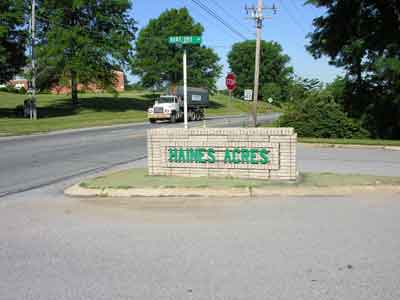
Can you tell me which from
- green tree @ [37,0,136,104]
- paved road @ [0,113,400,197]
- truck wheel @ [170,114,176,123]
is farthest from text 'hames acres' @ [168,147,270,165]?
green tree @ [37,0,136,104]

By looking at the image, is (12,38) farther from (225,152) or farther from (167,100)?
(225,152)

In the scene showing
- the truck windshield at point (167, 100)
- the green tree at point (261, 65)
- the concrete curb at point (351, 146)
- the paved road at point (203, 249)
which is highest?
the green tree at point (261, 65)

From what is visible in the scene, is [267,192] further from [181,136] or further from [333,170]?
[333,170]

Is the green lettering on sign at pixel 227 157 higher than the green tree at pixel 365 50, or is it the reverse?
the green tree at pixel 365 50

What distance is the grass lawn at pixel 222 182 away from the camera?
340 inches

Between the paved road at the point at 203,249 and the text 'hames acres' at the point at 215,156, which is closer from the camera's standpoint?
the paved road at the point at 203,249

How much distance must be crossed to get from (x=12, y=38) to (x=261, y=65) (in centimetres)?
7944

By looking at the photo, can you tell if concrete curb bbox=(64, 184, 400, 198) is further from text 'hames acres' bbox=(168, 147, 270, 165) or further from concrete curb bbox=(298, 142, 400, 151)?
concrete curb bbox=(298, 142, 400, 151)

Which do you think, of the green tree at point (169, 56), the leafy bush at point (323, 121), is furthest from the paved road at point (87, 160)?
the green tree at point (169, 56)

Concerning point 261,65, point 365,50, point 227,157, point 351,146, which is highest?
point 261,65

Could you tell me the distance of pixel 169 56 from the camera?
6644 cm

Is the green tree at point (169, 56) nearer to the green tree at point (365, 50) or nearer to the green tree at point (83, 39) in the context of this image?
the green tree at point (83, 39)

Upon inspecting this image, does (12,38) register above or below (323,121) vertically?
above

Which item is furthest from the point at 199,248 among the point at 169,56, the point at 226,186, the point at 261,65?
the point at 261,65
